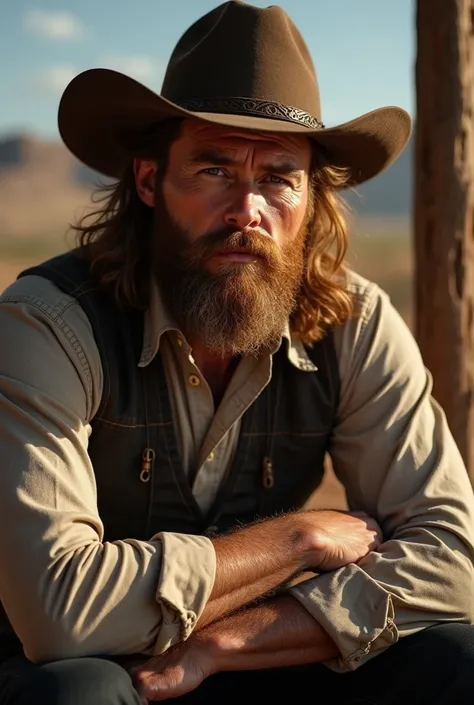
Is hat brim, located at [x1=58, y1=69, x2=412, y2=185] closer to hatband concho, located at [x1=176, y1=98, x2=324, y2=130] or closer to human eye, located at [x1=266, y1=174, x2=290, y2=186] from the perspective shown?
hatband concho, located at [x1=176, y1=98, x2=324, y2=130]

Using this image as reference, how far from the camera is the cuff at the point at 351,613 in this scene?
2.74 m

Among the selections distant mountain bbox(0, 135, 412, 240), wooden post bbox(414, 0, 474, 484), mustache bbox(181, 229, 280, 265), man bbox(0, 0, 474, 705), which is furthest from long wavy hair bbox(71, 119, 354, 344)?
distant mountain bbox(0, 135, 412, 240)

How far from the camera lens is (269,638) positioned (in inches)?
106

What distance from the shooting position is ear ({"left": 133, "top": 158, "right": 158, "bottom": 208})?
128 inches

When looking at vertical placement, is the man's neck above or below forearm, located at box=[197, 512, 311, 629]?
above

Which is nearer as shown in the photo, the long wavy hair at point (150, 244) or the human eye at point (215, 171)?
the human eye at point (215, 171)

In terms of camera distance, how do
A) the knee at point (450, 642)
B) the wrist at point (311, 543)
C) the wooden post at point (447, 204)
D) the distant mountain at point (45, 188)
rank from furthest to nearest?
the distant mountain at point (45, 188) < the wooden post at point (447, 204) < the wrist at point (311, 543) < the knee at point (450, 642)

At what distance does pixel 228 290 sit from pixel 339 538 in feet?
2.51

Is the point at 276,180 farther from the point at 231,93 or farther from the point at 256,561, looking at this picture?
the point at 256,561

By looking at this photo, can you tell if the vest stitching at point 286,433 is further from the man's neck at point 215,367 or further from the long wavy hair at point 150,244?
the long wavy hair at point 150,244

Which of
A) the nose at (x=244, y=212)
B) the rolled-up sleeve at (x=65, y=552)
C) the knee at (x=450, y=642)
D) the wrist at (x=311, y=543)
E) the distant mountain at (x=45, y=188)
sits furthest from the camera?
the distant mountain at (x=45, y=188)

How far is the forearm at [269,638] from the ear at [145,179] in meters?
1.30

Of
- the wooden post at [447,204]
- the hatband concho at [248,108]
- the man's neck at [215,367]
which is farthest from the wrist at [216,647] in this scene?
the wooden post at [447,204]

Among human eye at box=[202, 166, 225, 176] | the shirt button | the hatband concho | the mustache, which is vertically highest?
the hatband concho
